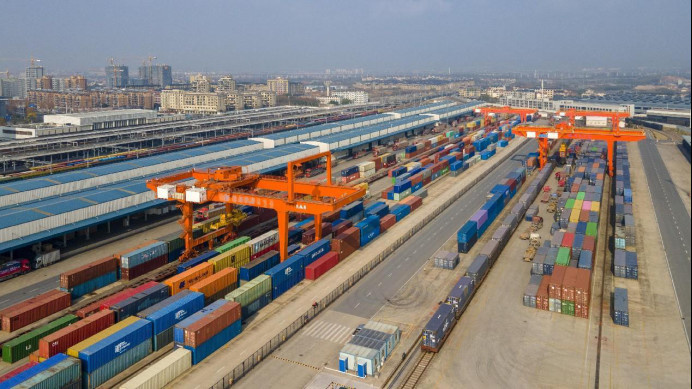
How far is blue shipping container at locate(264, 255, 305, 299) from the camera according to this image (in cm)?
4125

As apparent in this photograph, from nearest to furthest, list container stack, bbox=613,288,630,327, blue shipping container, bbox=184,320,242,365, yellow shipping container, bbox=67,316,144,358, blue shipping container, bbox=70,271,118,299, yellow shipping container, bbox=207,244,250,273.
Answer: yellow shipping container, bbox=67,316,144,358, blue shipping container, bbox=184,320,242,365, container stack, bbox=613,288,630,327, blue shipping container, bbox=70,271,118,299, yellow shipping container, bbox=207,244,250,273

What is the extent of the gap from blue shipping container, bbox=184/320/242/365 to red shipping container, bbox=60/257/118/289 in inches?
567

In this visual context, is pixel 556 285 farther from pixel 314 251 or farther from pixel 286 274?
pixel 286 274

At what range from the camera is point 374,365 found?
31203 millimetres

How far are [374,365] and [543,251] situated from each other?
24111 millimetres

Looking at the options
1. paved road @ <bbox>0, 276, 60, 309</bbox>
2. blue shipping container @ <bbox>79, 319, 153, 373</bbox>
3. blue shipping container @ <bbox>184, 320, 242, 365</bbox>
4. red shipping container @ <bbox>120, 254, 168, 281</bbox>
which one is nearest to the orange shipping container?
blue shipping container @ <bbox>184, 320, 242, 365</bbox>

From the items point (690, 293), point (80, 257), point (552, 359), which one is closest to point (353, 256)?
point (552, 359)

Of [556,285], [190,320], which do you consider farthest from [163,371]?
[556,285]

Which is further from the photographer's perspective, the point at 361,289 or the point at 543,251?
the point at 543,251

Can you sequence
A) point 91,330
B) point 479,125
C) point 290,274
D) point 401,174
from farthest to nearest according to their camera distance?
point 479,125 < point 401,174 < point 290,274 < point 91,330

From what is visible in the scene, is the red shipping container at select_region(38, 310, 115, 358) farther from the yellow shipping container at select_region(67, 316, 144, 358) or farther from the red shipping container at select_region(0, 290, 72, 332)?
the red shipping container at select_region(0, 290, 72, 332)

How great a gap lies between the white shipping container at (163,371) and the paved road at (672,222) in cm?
2575

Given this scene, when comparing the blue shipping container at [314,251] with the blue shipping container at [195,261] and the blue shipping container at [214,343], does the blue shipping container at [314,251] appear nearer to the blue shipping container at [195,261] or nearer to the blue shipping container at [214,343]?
→ the blue shipping container at [195,261]

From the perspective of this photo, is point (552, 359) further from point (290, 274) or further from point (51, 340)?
point (51, 340)
